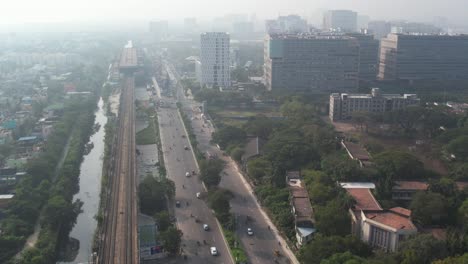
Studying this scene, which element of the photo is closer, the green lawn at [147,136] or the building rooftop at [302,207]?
the building rooftop at [302,207]

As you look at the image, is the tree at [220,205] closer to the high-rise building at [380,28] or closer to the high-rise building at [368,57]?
the high-rise building at [368,57]

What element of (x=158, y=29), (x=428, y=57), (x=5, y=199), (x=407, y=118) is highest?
(x=158, y=29)

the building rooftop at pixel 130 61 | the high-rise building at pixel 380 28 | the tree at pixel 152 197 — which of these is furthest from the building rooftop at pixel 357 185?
the high-rise building at pixel 380 28

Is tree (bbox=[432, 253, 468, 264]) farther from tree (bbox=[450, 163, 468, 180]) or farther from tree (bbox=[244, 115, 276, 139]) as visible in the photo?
tree (bbox=[244, 115, 276, 139])

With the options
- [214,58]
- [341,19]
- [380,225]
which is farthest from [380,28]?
[380,225]

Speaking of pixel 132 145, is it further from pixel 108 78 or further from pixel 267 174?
pixel 108 78

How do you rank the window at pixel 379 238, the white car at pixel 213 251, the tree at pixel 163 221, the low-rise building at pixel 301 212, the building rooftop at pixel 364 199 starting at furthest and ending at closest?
1. the building rooftop at pixel 364 199
2. the tree at pixel 163 221
3. the low-rise building at pixel 301 212
4. the white car at pixel 213 251
5. the window at pixel 379 238

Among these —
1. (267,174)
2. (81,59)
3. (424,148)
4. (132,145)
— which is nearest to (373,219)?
(267,174)

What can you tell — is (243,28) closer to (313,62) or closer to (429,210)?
(313,62)
